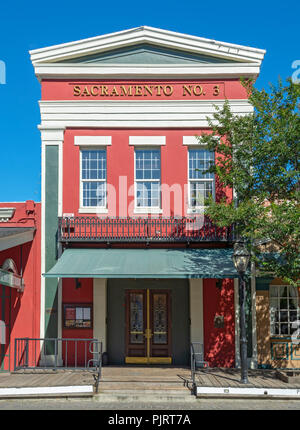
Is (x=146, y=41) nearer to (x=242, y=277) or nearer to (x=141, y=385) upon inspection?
(x=242, y=277)

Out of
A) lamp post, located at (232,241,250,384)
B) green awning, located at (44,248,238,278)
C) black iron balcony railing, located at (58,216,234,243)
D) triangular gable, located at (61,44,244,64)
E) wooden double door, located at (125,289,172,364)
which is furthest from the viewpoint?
triangular gable, located at (61,44,244,64)

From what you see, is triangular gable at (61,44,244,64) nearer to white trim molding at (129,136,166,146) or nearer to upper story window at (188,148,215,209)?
white trim molding at (129,136,166,146)

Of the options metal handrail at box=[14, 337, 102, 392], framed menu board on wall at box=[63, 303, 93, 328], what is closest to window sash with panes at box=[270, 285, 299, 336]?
metal handrail at box=[14, 337, 102, 392]

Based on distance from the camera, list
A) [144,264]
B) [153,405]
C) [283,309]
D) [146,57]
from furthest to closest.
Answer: [146,57]
[283,309]
[144,264]
[153,405]

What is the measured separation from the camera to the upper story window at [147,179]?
14.9 metres

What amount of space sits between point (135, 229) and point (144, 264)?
150 centimetres

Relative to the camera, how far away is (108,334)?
47.5 ft

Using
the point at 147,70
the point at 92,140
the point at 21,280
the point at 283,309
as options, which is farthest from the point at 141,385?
the point at 147,70

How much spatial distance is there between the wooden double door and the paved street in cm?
351

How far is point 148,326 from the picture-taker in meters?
14.5

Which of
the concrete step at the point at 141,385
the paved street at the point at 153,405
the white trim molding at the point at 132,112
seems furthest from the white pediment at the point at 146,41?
the paved street at the point at 153,405

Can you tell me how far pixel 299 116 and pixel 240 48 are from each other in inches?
156

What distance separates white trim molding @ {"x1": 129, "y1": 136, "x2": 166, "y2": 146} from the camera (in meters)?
14.9
